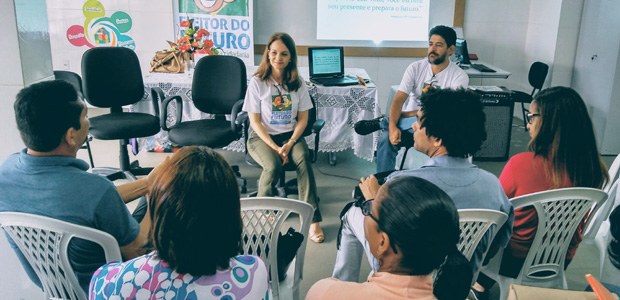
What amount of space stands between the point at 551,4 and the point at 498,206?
4.47 metres

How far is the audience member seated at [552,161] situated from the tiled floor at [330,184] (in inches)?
31.6

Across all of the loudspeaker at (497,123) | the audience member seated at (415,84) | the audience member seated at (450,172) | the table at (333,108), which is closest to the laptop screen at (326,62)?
the table at (333,108)

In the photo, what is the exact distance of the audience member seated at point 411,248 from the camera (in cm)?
103

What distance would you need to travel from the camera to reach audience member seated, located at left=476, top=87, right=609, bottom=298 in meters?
1.91

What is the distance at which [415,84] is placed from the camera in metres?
3.42

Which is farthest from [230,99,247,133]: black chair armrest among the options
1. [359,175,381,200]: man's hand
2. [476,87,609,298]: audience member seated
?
[476,87,609,298]: audience member seated

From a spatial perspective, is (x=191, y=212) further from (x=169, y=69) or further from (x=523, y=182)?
(x=169, y=69)

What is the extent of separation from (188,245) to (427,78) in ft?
8.59

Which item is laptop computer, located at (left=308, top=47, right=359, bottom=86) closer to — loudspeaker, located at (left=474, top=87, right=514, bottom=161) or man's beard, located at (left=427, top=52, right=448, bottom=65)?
man's beard, located at (left=427, top=52, right=448, bottom=65)

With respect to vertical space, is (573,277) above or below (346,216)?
below

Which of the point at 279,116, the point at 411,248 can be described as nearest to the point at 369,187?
the point at 411,248

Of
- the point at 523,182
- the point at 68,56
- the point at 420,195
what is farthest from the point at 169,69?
the point at 420,195

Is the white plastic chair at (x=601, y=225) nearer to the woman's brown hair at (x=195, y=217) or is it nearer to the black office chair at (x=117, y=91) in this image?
the woman's brown hair at (x=195, y=217)

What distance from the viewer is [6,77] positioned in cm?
188
